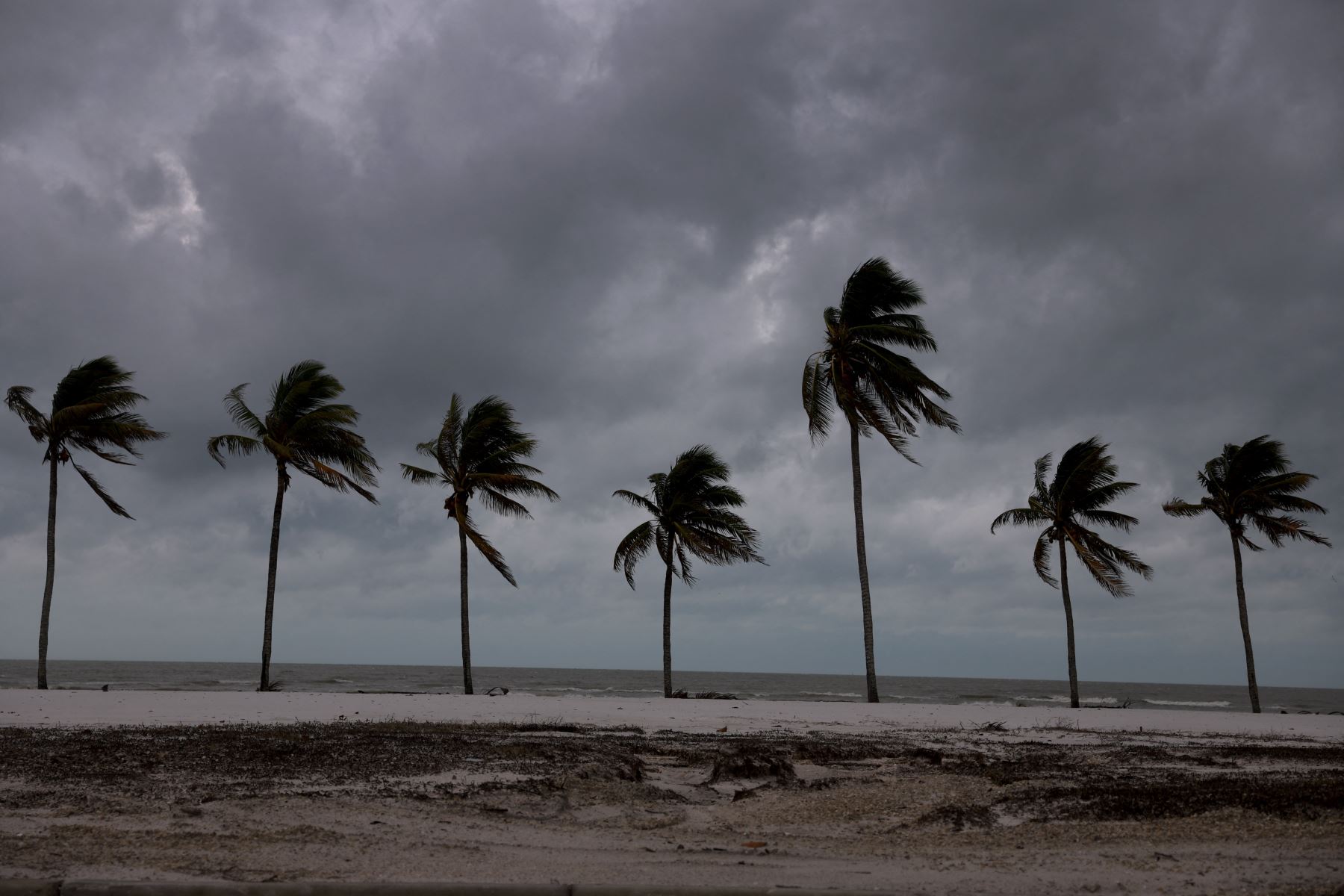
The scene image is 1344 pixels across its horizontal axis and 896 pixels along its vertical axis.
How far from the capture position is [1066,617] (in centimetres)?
2869

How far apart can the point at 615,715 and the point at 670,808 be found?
10.1 metres

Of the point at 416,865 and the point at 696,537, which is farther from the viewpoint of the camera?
the point at 696,537

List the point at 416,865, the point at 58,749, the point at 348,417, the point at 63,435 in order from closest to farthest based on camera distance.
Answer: the point at 416,865 → the point at 58,749 → the point at 63,435 → the point at 348,417

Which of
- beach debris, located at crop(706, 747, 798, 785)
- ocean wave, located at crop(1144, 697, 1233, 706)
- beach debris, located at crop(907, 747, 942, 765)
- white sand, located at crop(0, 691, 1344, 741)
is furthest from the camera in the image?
ocean wave, located at crop(1144, 697, 1233, 706)

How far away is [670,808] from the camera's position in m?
7.27

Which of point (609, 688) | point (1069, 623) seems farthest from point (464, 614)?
point (609, 688)

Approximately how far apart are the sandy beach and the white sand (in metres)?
1.42

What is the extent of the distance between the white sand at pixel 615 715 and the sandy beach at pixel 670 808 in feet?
4.65

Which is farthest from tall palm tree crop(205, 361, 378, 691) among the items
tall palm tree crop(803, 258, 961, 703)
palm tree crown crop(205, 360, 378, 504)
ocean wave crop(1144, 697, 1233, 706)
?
ocean wave crop(1144, 697, 1233, 706)

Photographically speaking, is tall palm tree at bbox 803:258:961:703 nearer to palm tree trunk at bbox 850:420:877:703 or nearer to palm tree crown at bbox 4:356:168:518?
palm tree trunk at bbox 850:420:877:703

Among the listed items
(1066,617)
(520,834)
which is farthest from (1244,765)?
(1066,617)

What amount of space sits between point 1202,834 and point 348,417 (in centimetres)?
2500

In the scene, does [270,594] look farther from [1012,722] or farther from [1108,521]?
[1108,521]

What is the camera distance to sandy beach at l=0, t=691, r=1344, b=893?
5.09m
